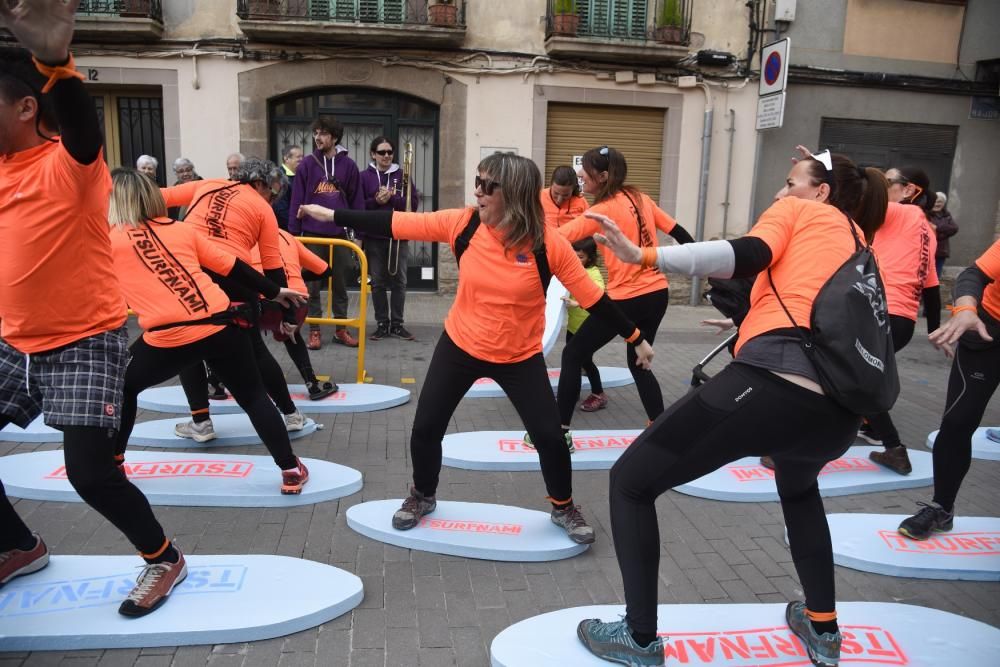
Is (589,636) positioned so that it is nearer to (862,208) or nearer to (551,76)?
(862,208)

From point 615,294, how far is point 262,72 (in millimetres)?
8310

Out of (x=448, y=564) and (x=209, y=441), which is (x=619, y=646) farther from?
(x=209, y=441)

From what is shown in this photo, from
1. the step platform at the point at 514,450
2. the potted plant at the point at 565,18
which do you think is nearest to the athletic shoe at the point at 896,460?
the step platform at the point at 514,450

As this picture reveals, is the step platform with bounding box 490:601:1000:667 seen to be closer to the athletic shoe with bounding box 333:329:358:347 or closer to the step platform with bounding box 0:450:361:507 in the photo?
the step platform with bounding box 0:450:361:507

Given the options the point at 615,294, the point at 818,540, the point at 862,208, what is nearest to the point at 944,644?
the point at 818,540

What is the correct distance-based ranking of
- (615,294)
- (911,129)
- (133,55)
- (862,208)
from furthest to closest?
(911,129)
(133,55)
(615,294)
(862,208)

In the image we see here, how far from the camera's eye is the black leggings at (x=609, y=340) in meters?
4.69

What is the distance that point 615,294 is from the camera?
4676 mm

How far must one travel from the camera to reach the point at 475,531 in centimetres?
→ 362

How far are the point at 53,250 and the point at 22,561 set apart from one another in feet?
4.69

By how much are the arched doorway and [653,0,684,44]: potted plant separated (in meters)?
3.75

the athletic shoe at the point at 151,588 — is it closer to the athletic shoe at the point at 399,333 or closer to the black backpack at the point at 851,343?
the black backpack at the point at 851,343

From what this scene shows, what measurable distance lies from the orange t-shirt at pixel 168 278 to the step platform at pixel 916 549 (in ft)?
11.3

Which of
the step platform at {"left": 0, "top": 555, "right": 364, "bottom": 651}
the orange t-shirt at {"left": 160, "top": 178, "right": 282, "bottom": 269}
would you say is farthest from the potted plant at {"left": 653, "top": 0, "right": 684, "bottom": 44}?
the step platform at {"left": 0, "top": 555, "right": 364, "bottom": 651}
